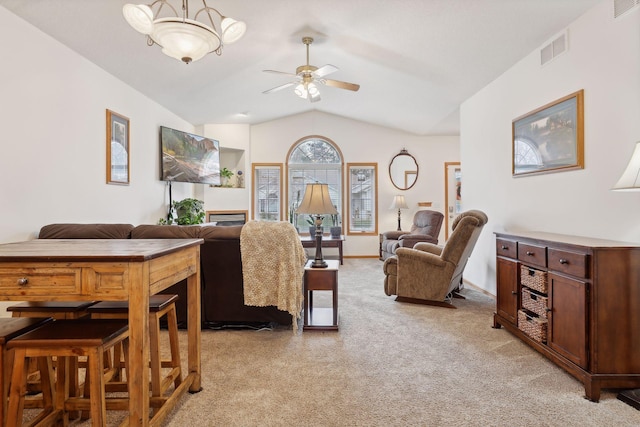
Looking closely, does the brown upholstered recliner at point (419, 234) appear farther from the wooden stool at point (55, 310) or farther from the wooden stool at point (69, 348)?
the wooden stool at point (69, 348)

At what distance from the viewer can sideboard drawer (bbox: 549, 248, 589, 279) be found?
2.17 meters

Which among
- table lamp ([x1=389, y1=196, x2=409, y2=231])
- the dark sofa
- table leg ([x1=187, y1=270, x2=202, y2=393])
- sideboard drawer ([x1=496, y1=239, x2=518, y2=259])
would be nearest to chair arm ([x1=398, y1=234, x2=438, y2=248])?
table lamp ([x1=389, y1=196, x2=409, y2=231])

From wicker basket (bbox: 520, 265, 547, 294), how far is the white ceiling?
6.74ft

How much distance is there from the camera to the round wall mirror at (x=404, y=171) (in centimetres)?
801

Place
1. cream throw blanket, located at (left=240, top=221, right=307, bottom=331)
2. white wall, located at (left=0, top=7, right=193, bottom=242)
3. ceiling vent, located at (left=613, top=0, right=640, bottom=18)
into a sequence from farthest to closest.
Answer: cream throw blanket, located at (left=240, top=221, right=307, bottom=331) < white wall, located at (left=0, top=7, right=193, bottom=242) < ceiling vent, located at (left=613, top=0, right=640, bottom=18)

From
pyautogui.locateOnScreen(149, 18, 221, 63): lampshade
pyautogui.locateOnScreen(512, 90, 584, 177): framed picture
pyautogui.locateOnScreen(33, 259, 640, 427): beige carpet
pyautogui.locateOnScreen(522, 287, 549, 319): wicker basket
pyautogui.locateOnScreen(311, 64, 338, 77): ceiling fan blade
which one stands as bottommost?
pyautogui.locateOnScreen(33, 259, 640, 427): beige carpet

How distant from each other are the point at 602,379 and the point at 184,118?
6677mm

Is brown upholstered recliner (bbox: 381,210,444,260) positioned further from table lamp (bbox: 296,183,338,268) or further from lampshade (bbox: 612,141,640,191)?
lampshade (bbox: 612,141,640,191)

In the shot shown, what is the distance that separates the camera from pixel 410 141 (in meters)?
8.02

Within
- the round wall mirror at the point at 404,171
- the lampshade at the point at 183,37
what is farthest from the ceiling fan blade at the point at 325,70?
the round wall mirror at the point at 404,171

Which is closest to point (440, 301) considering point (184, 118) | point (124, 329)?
point (124, 329)

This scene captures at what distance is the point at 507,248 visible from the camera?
3.15m

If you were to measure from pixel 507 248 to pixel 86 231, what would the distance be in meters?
3.45

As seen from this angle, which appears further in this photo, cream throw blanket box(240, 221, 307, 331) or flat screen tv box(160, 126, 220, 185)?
flat screen tv box(160, 126, 220, 185)
